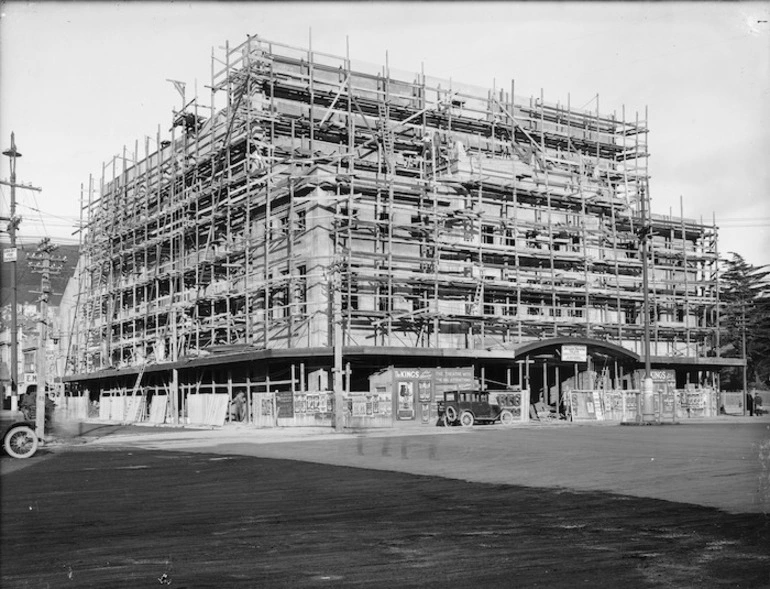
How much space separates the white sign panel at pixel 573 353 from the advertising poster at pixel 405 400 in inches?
339

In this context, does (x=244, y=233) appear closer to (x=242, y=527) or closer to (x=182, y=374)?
(x=182, y=374)

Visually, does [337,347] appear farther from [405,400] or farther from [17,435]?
[17,435]

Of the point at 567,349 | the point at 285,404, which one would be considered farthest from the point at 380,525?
the point at 567,349

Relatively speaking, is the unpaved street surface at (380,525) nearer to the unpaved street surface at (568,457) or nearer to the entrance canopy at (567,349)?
the unpaved street surface at (568,457)

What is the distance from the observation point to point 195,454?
2291 cm

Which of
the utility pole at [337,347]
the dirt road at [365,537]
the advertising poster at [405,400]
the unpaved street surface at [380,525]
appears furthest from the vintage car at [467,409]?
the dirt road at [365,537]

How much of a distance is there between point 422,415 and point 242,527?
29.9 m

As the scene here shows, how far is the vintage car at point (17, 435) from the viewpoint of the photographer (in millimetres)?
21125

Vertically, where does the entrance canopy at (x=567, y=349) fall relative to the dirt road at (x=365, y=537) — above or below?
above

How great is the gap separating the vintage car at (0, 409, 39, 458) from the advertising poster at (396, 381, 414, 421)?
2027 centimetres

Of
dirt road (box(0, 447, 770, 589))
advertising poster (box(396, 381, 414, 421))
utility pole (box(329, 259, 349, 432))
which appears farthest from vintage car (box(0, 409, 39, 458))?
advertising poster (box(396, 381, 414, 421))

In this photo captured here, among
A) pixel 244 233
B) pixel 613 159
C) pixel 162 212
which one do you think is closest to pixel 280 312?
pixel 244 233

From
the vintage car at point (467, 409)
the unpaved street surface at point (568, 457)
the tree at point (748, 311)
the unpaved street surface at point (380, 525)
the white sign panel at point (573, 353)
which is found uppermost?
the tree at point (748, 311)

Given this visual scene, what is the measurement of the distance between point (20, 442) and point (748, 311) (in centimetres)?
5603
